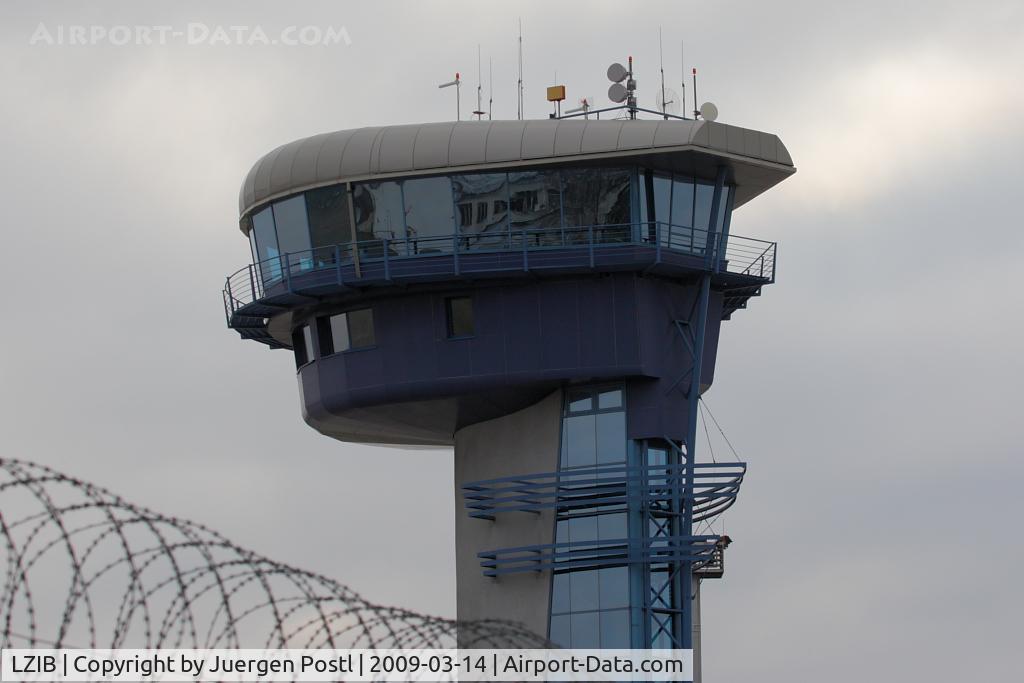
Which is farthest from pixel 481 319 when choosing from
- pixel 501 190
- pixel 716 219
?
pixel 716 219

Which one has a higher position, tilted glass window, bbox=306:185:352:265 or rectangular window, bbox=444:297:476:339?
tilted glass window, bbox=306:185:352:265

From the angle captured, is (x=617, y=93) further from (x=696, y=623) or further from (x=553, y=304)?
(x=696, y=623)

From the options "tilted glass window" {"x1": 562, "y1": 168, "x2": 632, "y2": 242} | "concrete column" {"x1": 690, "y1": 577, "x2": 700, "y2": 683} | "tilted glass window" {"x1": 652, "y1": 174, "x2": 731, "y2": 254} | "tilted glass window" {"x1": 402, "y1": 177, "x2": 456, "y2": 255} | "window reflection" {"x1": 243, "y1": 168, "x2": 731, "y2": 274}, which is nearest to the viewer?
"tilted glass window" {"x1": 562, "y1": 168, "x2": 632, "y2": 242}

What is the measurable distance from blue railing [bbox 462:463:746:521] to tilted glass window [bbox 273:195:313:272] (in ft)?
25.2

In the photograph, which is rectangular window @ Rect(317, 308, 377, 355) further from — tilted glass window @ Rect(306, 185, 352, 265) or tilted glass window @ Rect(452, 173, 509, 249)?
tilted glass window @ Rect(452, 173, 509, 249)

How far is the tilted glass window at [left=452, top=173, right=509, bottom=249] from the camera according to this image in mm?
50500

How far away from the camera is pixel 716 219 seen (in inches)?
2052

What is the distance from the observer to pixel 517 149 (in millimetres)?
49938

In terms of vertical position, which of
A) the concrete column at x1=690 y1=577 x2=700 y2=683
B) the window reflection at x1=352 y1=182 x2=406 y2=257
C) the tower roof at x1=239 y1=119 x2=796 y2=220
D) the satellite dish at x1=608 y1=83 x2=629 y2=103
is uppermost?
the satellite dish at x1=608 y1=83 x2=629 y2=103

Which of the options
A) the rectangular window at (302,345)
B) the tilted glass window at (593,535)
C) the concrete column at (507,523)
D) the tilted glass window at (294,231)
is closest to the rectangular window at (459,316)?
the concrete column at (507,523)

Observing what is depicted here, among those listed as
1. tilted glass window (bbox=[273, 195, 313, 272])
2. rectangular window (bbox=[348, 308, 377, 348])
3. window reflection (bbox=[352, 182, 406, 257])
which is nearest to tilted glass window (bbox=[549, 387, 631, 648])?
rectangular window (bbox=[348, 308, 377, 348])

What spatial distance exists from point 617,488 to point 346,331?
28.1ft

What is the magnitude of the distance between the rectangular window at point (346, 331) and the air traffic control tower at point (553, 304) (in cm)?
8

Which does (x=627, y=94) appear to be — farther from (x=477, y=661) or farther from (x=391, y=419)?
(x=477, y=661)
